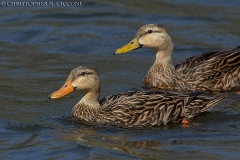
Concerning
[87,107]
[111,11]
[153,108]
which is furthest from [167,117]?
[111,11]

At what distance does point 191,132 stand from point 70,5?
1049cm

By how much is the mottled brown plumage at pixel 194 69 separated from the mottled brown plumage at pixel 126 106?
7.15 ft

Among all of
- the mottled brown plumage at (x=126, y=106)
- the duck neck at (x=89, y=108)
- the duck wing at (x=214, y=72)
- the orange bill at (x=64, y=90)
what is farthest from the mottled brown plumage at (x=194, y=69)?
the orange bill at (x=64, y=90)

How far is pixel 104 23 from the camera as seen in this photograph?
2058 centimetres

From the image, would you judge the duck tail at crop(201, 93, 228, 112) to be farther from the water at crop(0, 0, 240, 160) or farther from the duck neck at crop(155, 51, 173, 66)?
the duck neck at crop(155, 51, 173, 66)

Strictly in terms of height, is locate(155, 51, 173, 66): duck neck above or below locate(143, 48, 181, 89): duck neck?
above

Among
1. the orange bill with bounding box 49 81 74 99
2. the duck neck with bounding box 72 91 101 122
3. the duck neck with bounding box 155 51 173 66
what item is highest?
the duck neck with bounding box 155 51 173 66

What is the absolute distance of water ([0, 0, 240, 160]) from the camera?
11.9 meters

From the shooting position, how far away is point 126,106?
13.0 meters

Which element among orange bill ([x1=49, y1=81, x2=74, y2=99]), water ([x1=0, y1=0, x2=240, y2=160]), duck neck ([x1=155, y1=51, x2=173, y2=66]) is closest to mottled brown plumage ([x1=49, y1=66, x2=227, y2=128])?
orange bill ([x1=49, y1=81, x2=74, y2=99])

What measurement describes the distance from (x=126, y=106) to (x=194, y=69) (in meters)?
3.03

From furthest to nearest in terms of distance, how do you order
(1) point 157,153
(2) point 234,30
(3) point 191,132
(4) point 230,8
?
(4) point 230,8
(2) point 234,30
(3) point 191,132
(1) point 157,153

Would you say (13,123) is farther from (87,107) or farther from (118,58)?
(118,58)

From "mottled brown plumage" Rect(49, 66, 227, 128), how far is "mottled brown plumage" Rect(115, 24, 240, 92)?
2.18 m
